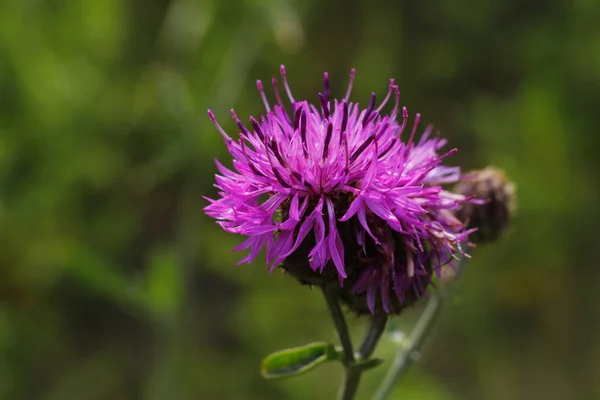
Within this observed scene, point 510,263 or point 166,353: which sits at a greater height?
point 510,263

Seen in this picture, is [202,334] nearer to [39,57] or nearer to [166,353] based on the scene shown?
[166,353]

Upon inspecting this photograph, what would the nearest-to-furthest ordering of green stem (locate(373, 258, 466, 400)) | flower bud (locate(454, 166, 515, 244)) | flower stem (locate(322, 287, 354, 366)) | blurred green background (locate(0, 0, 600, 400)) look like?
1. flower stem (locate(322, 287, 354, 366))
2. green stem (locate(373, 258, 466, 400))
3. flower bud (locate(454, 166, 515, 244))
4. blurred green background (locate(0, 0, 600, 400))

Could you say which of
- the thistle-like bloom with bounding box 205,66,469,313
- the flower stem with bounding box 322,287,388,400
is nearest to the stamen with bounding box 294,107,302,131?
the thistle-like bloom with bounding box 205,66,469,313

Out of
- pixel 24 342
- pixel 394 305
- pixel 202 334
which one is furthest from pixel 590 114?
pixel 24 342

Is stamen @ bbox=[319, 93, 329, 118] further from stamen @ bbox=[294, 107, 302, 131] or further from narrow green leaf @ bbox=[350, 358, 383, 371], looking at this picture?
narrow green leaf @ bbox=[350, 358, 383, 371]

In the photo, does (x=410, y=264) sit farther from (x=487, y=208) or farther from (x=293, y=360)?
(x=487, y=208)

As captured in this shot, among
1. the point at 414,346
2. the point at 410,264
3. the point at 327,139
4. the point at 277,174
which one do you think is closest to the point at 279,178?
the point at 277,174
